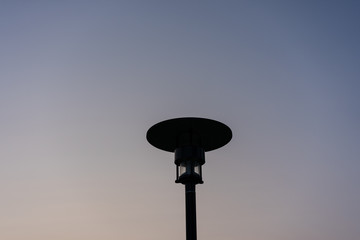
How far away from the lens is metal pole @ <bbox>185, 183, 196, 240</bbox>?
38.8ft

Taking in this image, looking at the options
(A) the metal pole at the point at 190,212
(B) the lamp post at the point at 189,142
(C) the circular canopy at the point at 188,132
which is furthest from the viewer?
(C) the circular canopy at the point at 188,132

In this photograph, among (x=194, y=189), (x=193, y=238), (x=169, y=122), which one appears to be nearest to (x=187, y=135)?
(x=169, y=122)

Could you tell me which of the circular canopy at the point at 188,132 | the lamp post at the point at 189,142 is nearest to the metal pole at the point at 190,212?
the lamp post at the point at 189,142

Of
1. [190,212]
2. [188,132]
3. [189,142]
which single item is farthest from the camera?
[188,132]

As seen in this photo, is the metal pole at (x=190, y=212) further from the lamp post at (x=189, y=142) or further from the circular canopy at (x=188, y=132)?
the circular canopy at (x=188, y=132)

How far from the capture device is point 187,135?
13.2 metres

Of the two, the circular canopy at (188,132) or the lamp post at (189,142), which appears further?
the circular canopy at (188,132)

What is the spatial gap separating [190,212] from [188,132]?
2.50m

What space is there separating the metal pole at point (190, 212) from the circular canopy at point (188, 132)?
61.9 inches

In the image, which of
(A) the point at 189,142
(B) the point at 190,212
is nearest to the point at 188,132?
(A) the point at 189,142

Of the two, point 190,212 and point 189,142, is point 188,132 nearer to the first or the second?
point 189,142

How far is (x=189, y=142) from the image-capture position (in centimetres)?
1305

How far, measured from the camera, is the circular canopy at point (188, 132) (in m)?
12.9

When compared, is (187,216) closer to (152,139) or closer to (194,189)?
(194,189)
